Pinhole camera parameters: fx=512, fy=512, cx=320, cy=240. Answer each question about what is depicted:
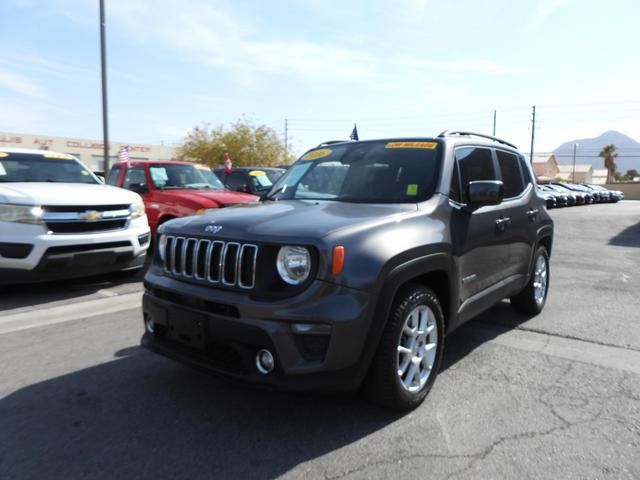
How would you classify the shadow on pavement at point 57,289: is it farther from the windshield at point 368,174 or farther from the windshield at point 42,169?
the windshield at point 368,174

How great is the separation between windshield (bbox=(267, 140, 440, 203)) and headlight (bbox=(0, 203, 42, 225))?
311 centimetres

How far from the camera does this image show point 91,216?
624cm

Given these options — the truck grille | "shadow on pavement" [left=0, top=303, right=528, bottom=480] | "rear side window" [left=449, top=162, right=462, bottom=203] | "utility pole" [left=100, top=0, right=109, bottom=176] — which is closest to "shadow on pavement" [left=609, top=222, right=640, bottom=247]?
"rear side window" [left=449, top=162, right=462, bottom=203]

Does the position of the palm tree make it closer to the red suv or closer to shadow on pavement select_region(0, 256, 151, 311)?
the red suv

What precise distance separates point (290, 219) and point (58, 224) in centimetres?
407

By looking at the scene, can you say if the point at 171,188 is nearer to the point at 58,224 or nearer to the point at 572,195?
the point at 58,224

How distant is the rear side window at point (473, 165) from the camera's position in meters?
3.94

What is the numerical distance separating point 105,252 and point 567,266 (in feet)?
24.1

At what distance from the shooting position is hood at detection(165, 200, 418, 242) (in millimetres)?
2844

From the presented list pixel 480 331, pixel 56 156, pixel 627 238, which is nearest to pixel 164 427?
pixel 480 331

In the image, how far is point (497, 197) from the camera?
370cm

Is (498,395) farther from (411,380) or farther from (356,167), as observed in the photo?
(356,167)

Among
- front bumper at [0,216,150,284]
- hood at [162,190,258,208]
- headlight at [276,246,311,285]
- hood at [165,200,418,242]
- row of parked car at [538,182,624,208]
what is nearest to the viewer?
headlight at [276,246,311,285]

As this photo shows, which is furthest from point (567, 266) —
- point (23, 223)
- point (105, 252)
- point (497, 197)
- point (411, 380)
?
point (23, 223)
